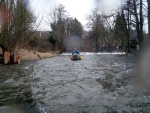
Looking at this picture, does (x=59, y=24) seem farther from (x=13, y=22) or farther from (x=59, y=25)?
(x=13, y=22)

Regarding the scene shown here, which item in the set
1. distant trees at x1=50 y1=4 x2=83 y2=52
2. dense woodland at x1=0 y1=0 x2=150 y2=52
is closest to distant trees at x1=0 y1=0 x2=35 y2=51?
dense woodland at x1=0 y1=0 x2=150 y2=52

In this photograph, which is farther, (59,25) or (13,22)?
(59,25)

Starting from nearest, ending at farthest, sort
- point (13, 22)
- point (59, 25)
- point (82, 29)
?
point (13, 22), point (59, 25), point (82, 29)

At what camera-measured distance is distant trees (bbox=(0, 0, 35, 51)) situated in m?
16.2

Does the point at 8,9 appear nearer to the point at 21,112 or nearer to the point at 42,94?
the point at 42,94

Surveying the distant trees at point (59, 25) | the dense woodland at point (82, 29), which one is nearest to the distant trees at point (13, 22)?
the dense woodland at point (82, 29)

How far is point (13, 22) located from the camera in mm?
17422

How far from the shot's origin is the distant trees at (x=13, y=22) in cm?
1619

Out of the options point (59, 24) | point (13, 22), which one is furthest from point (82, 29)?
point (13, 22)

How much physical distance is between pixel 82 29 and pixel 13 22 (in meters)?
35.7

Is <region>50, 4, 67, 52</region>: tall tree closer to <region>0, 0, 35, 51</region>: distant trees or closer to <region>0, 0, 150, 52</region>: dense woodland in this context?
<region>0, 0, 150, 52</region>: dense woodland

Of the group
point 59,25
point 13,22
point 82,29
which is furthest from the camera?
point 82,29

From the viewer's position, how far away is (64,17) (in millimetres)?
42281

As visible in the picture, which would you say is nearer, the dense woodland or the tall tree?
the dense woodland
